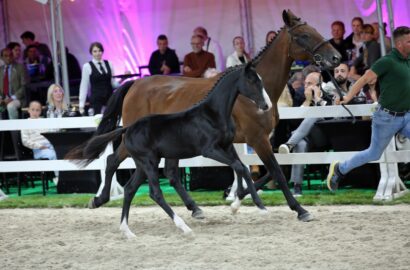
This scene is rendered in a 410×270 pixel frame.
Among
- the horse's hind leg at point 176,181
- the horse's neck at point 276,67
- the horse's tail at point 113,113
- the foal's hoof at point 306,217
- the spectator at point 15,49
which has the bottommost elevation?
the foal's hoof at point 306,217

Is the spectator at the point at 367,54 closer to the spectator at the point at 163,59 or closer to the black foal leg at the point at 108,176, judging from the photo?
the spectator at the point at 163,59

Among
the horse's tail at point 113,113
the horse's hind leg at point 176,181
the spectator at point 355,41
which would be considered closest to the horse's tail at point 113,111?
the horse's tail at point 113,113

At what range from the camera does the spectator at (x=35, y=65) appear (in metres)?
17.0

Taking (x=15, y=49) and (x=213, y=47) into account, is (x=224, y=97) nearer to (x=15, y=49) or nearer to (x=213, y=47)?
(x=213, y=47)

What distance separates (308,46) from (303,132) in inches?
85.4

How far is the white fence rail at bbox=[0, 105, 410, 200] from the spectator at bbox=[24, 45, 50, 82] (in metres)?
5.24

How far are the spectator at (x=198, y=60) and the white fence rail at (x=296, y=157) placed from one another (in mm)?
3742

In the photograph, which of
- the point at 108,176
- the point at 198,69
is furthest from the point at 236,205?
the point at 198,69

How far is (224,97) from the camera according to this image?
26.6 feet

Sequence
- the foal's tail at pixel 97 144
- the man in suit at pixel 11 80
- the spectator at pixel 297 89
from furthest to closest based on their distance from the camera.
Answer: the man in suit at pixel 11 80 → the spectator at pixel 297 89 → the foal's tail at pixel 97 144

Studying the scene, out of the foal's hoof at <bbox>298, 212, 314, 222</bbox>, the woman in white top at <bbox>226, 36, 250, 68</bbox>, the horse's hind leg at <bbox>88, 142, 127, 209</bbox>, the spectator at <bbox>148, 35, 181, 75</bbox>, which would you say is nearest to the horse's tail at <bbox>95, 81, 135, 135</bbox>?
A: the horse's hind leg at <bbox>88, 142, 127, 209</bbox>

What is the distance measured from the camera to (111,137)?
8.33 m

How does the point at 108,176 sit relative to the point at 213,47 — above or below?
below

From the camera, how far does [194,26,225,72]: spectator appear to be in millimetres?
15446
